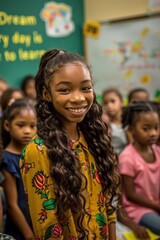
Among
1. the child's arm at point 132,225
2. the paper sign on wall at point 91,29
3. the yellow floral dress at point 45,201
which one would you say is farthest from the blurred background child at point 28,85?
the yellow floral dress at point 45,201

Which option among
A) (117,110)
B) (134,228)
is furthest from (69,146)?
(117,110)

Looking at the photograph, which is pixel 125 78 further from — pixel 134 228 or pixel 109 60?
pixel 134 228

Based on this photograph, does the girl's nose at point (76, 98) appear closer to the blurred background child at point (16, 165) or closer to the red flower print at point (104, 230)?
the red flower print at point (104, 230)

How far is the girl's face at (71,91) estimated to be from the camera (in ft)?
3.82

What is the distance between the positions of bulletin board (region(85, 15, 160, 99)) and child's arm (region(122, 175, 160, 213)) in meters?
Result: 2.16

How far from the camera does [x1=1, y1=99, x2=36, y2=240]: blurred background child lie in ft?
5.42

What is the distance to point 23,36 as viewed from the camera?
3826 millimetres

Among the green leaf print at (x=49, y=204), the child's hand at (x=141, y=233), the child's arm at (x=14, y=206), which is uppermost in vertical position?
the green leaf print at (x=49, y=204)

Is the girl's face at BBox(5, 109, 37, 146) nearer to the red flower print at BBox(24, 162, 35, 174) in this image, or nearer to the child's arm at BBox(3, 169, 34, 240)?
the child's arm at BBox(3, 169, 34, 240)

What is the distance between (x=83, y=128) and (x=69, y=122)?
100mm

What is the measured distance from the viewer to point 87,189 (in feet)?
4.07

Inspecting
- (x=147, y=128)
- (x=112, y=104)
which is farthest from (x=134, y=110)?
(x=112, y=104)

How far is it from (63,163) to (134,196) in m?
0.94

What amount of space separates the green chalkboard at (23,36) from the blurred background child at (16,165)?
76.1 inches
